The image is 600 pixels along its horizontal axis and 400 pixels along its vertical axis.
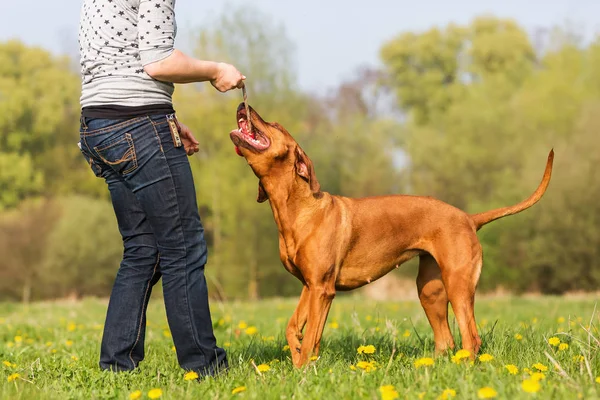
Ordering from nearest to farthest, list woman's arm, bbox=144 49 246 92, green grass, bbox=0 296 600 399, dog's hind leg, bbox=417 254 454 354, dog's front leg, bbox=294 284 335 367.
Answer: green grass, bbox=0 296 600 399, woman's arm, bbox=144 49 246 92, dog's front leg, bbox=294 284 335 367, dog's hind leg, bbox=417 254 454 354

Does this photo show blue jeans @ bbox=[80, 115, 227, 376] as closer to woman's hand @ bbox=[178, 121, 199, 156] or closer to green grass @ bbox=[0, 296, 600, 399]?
green grass @ bbox=[0, 296, 600, 399]

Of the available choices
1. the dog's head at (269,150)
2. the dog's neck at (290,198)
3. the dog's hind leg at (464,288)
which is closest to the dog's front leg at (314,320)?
the dog's neck at (290,198)

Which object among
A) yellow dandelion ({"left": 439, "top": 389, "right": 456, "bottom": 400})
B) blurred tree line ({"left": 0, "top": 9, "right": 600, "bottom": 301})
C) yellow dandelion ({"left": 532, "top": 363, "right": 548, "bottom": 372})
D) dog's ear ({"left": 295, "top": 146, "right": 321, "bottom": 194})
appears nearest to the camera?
yellow dandelion ({"left": 439, "top": 389, "right": 456, "bottom": 400})

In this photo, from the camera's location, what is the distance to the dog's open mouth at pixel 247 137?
4.36 metres

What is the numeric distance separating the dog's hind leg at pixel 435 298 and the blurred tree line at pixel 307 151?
17.2 metres

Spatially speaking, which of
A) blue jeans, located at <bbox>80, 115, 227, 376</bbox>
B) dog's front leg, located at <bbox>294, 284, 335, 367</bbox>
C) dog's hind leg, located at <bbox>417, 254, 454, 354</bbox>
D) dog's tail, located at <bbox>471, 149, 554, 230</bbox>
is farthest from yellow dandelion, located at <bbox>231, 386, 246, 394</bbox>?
dog's tail, located at <bbox>471, 149, 554, 230</bbox>

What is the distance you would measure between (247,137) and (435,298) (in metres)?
1.85

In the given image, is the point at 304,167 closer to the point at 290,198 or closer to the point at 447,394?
the point at 290,198

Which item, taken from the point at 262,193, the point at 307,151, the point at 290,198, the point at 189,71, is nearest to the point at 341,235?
the point at 290,198

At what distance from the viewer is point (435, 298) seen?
5.05m

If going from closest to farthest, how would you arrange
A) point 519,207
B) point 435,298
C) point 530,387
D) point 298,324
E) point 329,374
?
point 530,387, point 329,374, point 298,324, point 519,207, point 435,298

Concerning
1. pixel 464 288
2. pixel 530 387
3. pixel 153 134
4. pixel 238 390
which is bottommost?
pixel 238 390

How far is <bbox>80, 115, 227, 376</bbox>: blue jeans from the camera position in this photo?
3957 millimetres

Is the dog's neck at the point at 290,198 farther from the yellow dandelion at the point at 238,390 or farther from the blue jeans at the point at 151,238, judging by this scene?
the yellow dandelion at the point at 238,390
